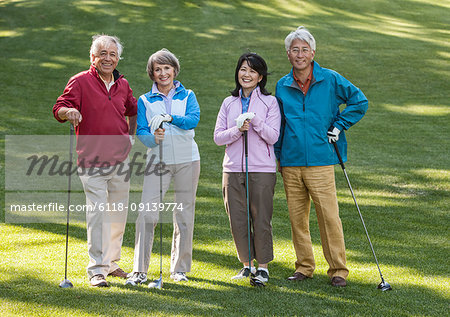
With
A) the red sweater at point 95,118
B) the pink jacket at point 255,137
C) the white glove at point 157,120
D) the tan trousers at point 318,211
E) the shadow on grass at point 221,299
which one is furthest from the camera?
the tan trousers at point 318,211

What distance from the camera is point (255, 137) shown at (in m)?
4.30

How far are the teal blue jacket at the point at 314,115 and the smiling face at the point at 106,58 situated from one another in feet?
4.23

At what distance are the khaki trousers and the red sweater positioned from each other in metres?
0.90

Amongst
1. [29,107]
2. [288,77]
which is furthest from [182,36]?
[288,77]

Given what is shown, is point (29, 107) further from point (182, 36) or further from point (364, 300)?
point (364, 300)

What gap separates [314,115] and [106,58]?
A: 161 cm

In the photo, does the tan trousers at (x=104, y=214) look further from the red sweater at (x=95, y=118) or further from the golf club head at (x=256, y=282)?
the golf club head at (x=256, y=282)

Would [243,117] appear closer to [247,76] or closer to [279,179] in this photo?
[247,76]

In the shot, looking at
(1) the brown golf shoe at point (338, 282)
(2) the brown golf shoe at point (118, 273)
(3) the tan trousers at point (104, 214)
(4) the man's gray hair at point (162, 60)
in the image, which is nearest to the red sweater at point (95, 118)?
(3) the tan trousers at point (104, 214)

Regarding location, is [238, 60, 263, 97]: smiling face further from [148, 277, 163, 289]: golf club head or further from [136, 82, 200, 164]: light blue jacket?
[148, 277, 163, 289]: golf club head

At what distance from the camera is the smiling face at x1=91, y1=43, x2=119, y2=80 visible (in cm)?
415

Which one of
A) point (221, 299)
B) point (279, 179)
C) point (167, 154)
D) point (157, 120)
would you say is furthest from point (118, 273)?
point (279, 179)

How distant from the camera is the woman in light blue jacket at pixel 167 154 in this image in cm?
418

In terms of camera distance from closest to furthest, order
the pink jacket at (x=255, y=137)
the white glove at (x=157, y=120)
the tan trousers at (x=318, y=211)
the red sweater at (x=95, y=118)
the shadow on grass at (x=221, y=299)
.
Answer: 1. the shadow on grass at (x=221, y=299)
2. the white glove at (x=157, y=120)
3. the red sweater at (x=95, y=118)
4. the pink jacket at (x=255, y=137)
5. the tan trousers at (x=318, y=211)
